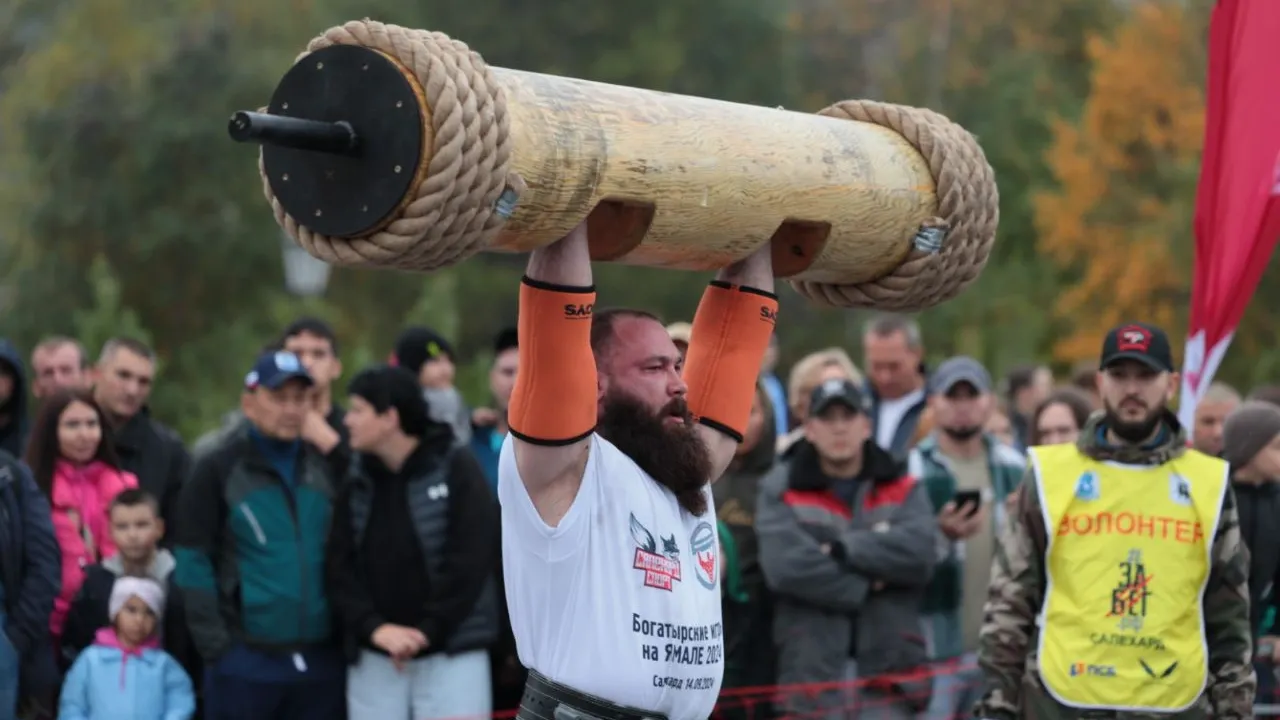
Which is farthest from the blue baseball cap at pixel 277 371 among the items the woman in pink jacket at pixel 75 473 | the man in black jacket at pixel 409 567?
the woman in pink jacket at pixel 75 473

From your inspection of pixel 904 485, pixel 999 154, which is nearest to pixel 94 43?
pixel 999 154

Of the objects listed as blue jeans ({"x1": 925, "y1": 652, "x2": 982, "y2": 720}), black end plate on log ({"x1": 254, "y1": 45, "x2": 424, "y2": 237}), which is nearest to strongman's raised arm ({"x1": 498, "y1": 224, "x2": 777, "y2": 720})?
black end plate on log ({"x1": 254, "y1": 45, "x2": 424, "y2": 237})

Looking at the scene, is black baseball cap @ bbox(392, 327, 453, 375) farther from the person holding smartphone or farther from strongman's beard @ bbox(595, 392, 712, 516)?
strongman's beard @ bbox(595, 392, 712, 516)

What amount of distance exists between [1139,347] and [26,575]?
3754 mm

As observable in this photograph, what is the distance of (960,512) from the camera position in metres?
7.71

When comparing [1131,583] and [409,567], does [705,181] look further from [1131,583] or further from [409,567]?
[409,567]

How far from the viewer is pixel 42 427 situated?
7.36 m

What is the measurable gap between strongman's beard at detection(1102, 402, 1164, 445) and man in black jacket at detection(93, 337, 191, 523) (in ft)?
11.9

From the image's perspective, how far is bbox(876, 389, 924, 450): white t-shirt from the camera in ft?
27.8

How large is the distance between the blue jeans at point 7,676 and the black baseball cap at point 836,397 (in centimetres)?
295

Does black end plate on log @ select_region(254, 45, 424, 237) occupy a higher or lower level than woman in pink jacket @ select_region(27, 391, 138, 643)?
higher

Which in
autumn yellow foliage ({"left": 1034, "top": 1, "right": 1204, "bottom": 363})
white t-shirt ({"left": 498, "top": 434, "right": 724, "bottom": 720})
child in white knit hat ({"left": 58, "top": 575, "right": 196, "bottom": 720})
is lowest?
child in white knit hat ({"left": 58, "top": 575, "right": 196, "bottom": 720})

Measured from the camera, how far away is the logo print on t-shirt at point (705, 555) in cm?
448

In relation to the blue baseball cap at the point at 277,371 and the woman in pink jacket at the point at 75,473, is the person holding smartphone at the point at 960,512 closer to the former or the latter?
the blue baseball cap at the point at 277,371
